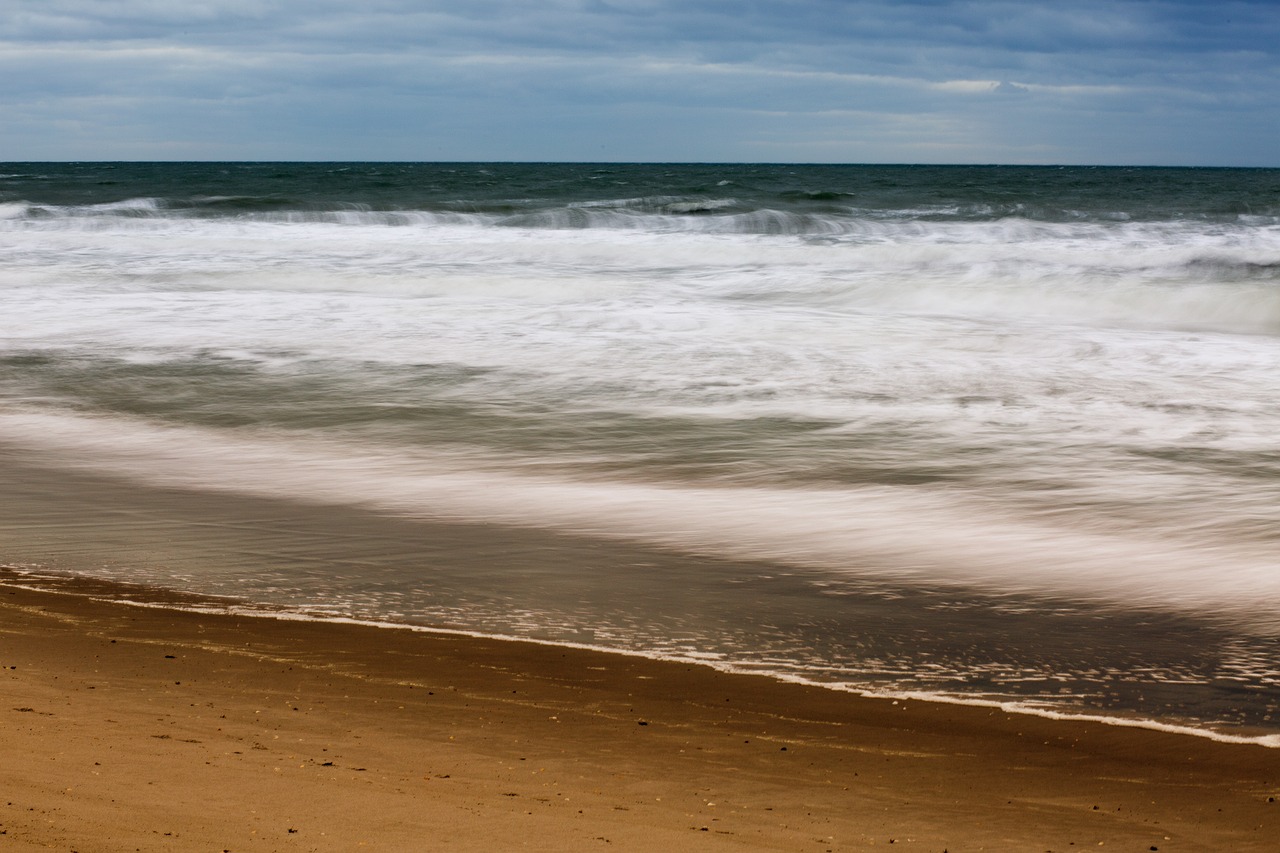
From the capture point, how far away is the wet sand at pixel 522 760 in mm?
2416

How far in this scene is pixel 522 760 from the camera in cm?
283

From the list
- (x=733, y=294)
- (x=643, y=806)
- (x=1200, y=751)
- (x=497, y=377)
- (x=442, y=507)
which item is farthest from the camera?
(x=733, y=294)

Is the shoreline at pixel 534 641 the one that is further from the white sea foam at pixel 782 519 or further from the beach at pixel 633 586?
the white sea foam at pixel 782 519

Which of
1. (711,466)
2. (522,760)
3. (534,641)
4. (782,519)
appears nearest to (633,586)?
(534,641)

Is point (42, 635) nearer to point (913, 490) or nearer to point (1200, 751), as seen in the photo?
point (1200, 751)

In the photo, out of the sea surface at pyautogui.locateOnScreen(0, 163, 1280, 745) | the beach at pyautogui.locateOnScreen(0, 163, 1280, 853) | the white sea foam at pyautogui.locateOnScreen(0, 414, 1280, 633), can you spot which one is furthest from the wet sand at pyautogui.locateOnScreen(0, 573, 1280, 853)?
the white sea foam at pyautogui.locateOnScreen(0, 414, 1280, 633)

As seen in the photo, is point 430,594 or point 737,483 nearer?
point 430,594

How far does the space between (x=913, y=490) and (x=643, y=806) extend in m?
3.47

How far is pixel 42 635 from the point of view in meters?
3.63

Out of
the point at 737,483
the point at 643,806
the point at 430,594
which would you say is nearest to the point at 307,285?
the point at 737,483

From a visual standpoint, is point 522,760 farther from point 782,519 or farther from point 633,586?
point 782,519

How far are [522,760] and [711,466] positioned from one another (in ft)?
11.7

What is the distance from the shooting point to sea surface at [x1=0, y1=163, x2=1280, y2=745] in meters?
3.88

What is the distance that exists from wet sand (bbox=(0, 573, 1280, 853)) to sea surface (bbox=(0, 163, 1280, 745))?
0.26 meters
